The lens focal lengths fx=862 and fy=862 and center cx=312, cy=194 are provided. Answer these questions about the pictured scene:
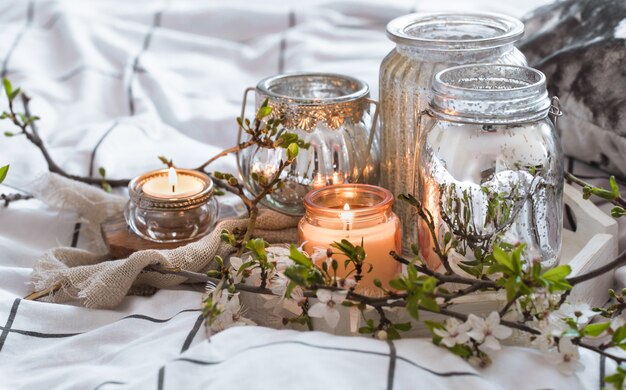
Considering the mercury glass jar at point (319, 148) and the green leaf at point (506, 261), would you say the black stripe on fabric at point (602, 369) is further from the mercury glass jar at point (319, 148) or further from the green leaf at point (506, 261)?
the mercury glass jar at point (319, 148)

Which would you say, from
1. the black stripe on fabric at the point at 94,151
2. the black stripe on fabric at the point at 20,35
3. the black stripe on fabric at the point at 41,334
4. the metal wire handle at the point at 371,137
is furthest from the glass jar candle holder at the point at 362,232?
the black stripe on fabric at the point at 20,35

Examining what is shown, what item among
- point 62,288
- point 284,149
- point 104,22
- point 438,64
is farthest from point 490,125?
point 104,22

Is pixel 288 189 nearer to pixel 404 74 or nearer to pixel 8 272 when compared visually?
pixel 404 74

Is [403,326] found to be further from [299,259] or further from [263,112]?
[263,112]

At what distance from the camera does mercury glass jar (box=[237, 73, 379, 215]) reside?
33.1 inches

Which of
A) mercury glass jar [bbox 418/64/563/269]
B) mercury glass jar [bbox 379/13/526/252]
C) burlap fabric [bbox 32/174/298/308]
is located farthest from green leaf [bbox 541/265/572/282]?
burlap fabric [bbox 32/174/298/308]

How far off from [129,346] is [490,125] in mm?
353

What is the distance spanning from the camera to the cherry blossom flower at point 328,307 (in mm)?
647

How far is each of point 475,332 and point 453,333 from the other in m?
0.02

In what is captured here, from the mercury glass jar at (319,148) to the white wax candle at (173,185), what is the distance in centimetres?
6

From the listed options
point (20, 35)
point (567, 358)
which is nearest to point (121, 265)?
point (567, 358)

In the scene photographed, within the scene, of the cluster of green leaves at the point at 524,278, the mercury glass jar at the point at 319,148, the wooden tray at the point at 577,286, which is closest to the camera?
the cluster of green leaves at the point at 524,278

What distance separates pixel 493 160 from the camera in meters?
0.72

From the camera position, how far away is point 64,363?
2.36 ft
